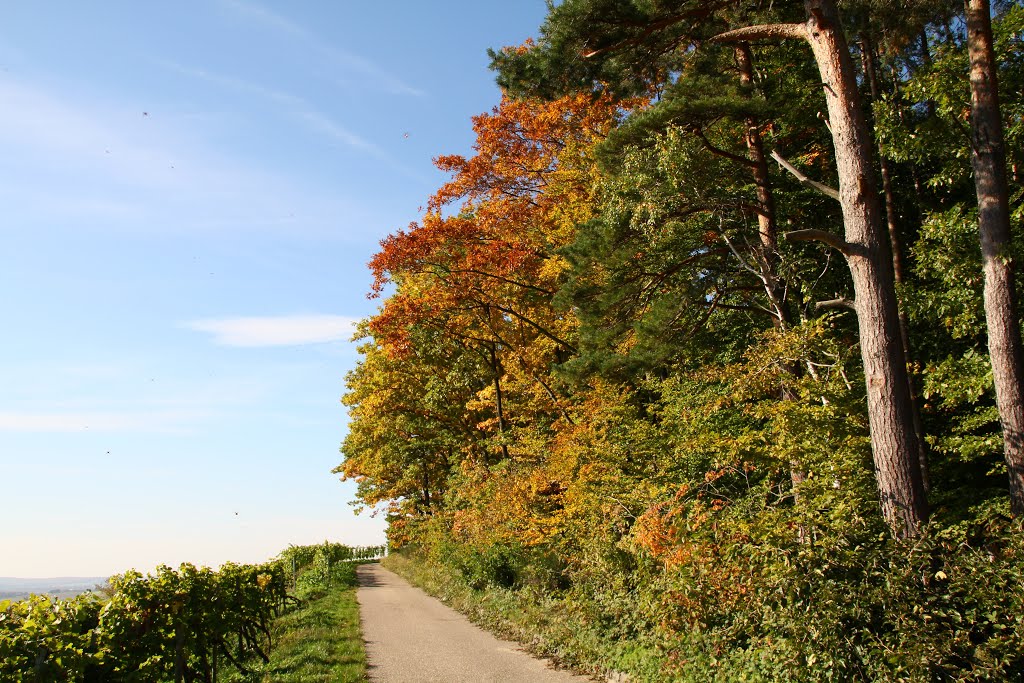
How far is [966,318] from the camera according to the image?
38.8 ft

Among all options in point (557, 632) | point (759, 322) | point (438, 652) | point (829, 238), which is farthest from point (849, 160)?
point (438, 652)

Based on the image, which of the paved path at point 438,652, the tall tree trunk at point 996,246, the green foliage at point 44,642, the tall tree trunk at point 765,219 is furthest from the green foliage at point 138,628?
the tall tree trunk at point 996,246

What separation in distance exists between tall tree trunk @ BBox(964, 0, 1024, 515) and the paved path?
6534 millimetres

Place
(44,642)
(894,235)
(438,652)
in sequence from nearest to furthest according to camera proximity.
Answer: (44,642) → (438,652) → (894,235)

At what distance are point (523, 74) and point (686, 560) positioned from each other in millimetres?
9685

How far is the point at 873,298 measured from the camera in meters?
9.55

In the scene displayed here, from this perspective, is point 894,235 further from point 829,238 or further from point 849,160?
point 829,238

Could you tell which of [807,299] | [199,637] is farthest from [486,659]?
[807,299]

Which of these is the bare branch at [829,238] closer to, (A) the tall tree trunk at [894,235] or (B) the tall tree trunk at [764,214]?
(B) the tall tree trunk at [764,214]

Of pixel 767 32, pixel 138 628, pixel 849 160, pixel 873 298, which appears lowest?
pixel 138 628

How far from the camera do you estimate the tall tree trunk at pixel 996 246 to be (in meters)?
9.88

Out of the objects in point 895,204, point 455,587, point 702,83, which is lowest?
point 455,587

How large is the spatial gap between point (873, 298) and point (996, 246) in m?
2.26

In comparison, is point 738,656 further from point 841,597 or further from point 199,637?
point 199,637
